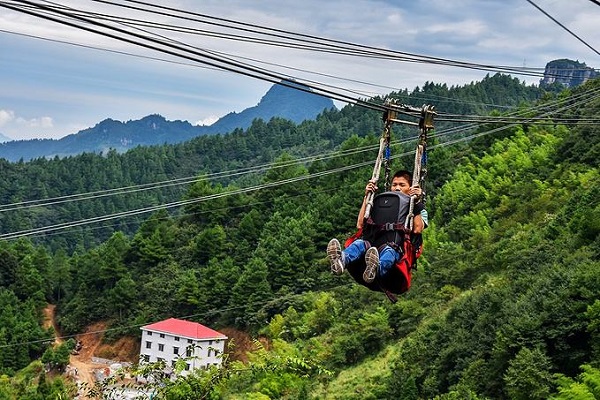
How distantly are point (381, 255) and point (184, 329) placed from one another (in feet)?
102

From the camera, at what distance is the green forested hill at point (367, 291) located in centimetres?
1281

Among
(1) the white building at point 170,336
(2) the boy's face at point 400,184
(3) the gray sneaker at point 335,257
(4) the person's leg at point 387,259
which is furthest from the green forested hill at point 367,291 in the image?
(2) the boy's face at point 400,184

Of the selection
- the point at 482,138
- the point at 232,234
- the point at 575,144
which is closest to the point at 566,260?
the point at 575,144

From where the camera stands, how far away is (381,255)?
7066mm

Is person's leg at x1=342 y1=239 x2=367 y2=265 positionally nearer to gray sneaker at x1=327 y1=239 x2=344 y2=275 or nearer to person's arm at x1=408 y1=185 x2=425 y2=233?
gray sneaker at x1=327 y1=239 x2=344 y2=275

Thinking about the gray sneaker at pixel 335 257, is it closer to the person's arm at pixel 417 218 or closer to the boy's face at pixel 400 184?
the person's arm at pixel 417 218

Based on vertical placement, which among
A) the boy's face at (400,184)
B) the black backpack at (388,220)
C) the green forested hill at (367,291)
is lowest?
the green forested hill at (367,291)

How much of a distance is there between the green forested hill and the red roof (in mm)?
1500

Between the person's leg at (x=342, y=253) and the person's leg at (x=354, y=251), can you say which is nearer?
the person's leg at (x=342, y=253)

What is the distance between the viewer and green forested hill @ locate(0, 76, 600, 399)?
12.8 metres

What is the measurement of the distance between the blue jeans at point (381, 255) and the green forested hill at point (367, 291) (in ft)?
4.07

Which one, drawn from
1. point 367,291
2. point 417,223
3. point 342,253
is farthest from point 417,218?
point 367,291

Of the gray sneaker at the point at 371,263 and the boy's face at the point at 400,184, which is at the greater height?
the boy's face at the point at 400,184

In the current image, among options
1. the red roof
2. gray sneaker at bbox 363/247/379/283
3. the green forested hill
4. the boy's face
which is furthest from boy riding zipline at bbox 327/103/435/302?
the red roof
